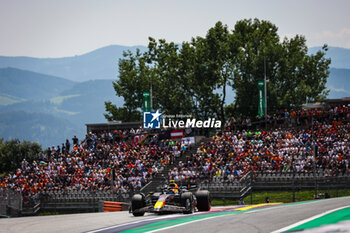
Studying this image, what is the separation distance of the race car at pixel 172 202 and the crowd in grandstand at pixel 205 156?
43.7 ft

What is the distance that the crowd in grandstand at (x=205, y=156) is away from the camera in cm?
3312

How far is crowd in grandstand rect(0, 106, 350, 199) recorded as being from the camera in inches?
1304

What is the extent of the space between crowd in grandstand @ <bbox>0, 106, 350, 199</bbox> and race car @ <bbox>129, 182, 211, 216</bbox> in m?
13.3

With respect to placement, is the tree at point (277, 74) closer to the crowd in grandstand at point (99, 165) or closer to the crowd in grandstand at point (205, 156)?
the crowd in grandstand at point (205, 156)

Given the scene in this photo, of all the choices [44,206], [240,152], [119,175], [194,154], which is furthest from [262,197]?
[44,206]

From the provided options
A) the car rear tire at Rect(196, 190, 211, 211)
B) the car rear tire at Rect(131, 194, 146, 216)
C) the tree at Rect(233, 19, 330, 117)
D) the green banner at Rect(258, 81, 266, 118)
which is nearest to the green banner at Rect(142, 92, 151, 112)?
the tree at Rect(233, 19, 330, 117)

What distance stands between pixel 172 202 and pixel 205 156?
19.2 meters

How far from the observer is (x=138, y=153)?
42.3 meters

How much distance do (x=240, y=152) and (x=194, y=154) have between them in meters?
4.54

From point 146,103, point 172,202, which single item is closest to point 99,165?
point 146,103

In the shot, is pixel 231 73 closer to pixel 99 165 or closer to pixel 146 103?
pixel 146 103

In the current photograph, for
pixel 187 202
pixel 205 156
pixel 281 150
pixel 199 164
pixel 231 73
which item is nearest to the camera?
pixel 187 202

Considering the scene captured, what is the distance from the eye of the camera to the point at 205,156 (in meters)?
38.1

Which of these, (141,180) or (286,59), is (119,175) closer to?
(141,180)
